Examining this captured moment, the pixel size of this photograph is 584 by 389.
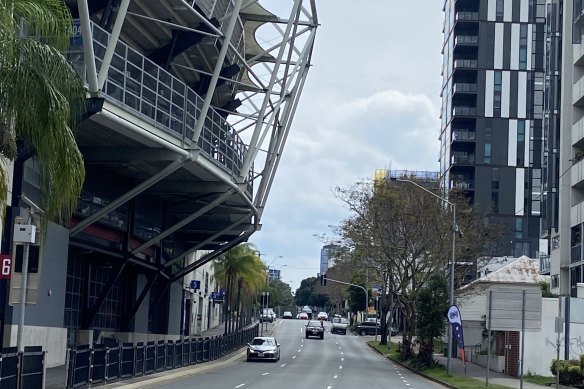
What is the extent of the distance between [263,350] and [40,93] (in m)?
37.7

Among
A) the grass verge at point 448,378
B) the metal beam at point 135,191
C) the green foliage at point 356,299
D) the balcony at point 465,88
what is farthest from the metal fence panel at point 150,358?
the green foliage at point 356,299

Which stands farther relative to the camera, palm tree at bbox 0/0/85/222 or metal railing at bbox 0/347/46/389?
metal railing at bbox 0/347/46/389

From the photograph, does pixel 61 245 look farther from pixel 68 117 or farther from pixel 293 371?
pixel 68 117

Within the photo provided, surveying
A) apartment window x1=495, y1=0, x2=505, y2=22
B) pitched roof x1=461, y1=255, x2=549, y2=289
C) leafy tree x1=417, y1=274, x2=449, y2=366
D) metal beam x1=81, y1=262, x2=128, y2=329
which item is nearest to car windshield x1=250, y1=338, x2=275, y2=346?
leafy tree x1=417, y1=274, x2=449, y2=366

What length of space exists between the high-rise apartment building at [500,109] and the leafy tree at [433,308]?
52027 millimetres

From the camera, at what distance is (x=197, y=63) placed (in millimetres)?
46562

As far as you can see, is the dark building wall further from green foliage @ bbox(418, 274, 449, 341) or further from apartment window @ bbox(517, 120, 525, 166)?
apartment window @ bbox(517, 120, 525, 166)

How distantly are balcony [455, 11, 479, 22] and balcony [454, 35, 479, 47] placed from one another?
5.90 ft

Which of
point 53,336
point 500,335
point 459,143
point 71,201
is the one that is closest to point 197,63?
point 53,336

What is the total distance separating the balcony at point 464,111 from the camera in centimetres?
10031

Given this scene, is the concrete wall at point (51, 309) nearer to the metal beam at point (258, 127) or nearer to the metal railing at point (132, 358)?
the metal railing at point (132, 358)

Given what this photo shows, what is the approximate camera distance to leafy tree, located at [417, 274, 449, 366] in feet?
157

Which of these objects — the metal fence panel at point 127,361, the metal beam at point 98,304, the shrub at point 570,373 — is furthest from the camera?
the metal beam at point 98,304

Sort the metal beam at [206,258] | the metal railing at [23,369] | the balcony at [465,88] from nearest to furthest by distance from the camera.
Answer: the metal railing at [23,369] → the metal beam at [206,258] → the balcony at [465,88]
